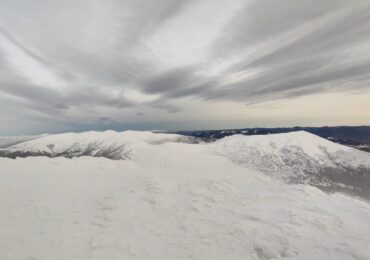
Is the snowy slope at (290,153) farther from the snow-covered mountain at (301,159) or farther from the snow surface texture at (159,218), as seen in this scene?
the snow surface texture at (159,218)

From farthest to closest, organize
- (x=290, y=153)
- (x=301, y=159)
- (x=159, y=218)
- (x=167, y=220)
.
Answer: (x=290, y=153) < (x=301, y=159) < (x=159, y=218) < (x=167, y=220)

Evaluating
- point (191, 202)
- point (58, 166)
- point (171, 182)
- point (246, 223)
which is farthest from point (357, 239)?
point (58, 166)

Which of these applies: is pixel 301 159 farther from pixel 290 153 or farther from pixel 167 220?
pixel 167 220

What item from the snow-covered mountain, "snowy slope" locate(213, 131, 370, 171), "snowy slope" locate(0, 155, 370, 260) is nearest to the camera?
"snowy slope" locate(0, 155, 370, 260)

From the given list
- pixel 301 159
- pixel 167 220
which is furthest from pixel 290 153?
pixel 167 220

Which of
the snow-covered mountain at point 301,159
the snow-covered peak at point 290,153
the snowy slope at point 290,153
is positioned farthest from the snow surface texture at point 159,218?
the snowy slope at point 290,153

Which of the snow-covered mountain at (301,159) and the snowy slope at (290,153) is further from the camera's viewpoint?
the snowy slope at (290,153)

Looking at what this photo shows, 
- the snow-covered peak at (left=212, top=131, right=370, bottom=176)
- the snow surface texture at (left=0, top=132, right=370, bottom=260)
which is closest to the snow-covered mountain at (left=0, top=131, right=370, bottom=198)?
the snow-covered peak at (left=212, top=131, right=370, bottom=176)

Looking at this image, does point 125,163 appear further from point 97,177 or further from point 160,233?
point 160,233

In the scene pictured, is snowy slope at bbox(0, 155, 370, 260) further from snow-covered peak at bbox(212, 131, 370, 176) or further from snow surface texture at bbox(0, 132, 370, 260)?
snow-covered peak at bbox(212, 131, 370, 176)
